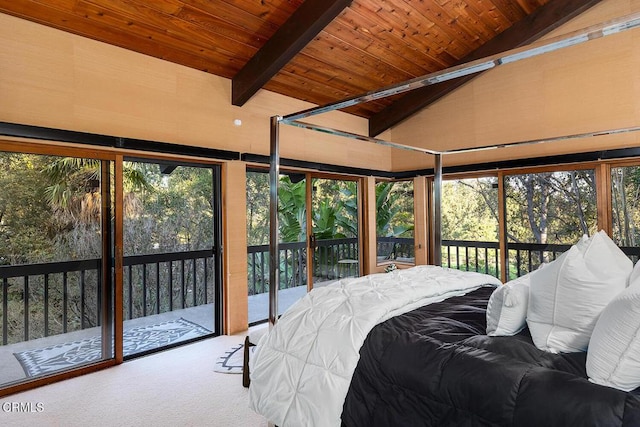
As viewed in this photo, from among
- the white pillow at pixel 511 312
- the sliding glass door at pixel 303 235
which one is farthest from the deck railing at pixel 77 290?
the white pillow at pixel 511 312

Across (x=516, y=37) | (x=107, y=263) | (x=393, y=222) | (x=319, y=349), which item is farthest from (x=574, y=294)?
(x=393, y=222)

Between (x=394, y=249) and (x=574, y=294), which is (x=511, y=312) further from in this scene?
(x=394, y=249)

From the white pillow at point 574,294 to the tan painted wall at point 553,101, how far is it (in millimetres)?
3077

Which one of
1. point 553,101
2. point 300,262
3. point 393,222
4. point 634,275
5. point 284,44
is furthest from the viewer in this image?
point 393,222

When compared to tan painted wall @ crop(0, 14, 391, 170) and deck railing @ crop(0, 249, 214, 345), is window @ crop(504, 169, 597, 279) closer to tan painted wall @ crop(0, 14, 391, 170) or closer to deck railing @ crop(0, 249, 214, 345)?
tan painted wall @ crop(0, 14, 391, 170)

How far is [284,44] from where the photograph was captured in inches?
126

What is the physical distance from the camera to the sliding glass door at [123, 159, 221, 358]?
3.46 m

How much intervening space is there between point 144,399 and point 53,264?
132 centimetres

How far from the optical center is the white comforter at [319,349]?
1618 millimetres

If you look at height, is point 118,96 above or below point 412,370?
above

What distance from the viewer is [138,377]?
2.86 m

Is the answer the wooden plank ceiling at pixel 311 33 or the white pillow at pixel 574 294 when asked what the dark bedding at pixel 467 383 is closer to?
the white pillow at pixel 574 294

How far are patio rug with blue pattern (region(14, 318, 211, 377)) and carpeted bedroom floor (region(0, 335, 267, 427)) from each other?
18 cm

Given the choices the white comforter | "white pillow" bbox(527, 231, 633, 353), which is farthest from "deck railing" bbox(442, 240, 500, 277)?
"white pillow" bbox(527, 231, 633, 353)
